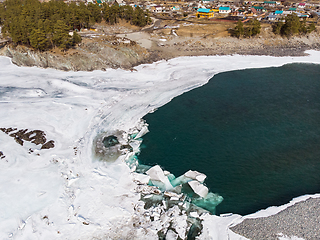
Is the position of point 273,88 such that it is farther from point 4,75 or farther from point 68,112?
point 4,75

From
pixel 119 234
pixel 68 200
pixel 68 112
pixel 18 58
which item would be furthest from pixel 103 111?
pixel 18 58

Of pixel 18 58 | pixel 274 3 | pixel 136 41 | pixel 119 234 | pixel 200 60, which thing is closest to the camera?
pixel 119 234

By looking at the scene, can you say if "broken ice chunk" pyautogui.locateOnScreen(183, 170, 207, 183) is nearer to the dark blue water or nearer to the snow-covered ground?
the dark blue water

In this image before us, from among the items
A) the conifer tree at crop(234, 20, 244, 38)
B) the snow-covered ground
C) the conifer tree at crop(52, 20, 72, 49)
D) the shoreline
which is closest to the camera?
the snow-covered ground

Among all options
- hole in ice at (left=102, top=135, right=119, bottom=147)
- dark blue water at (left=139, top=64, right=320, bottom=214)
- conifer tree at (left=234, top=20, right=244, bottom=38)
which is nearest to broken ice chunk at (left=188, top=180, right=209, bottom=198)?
dark blue water at (left=139, top=64, right=320, bottom=214)

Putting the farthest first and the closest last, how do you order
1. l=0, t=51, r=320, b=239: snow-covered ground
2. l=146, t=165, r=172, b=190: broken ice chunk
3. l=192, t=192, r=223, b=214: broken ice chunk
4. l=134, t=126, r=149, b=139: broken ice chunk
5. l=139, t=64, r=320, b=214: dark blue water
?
l=134, t=126, r=149, b=139: broken ice chunk → l=139, t=64, r=320, b=214: dark blue water → l=146, t=165, r=172, b=190: broken ice chunk → l=192, t=192, r=223, b=214: broken ice chunk → l=0, t=51, r=320, b=239: snow-covered ground

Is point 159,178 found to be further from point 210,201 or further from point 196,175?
point 210,201

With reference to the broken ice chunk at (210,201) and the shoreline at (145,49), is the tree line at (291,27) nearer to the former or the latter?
the shoreline at (145,49)
